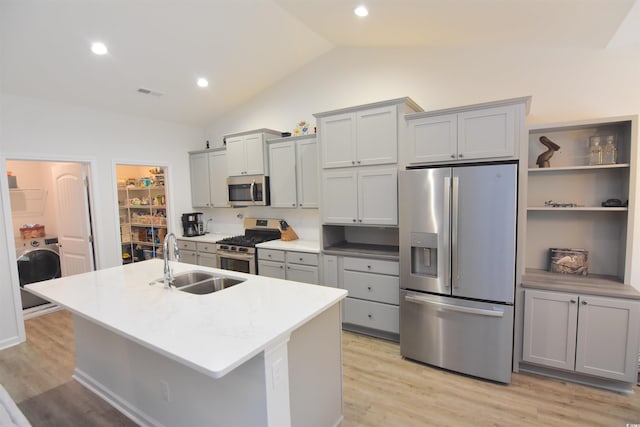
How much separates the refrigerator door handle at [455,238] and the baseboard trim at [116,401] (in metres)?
2.42

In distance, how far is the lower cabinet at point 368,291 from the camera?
10.4 ft

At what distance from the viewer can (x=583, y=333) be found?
7.92 ft

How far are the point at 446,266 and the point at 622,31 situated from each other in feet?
7.56

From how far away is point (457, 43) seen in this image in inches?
125

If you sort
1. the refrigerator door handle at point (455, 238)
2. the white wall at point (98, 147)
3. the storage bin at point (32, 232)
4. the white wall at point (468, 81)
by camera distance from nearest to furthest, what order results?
1. the refrigerator door handle at point (455, 238)
2. the white wall at point (468, 81)
3. the white wall at point (98, 147)
4. the storage bin at point (32, 232)

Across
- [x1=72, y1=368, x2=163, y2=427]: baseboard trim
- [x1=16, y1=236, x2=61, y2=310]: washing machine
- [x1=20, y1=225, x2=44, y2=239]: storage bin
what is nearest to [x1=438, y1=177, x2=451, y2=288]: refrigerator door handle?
[x1=72, y1=368, x2=163, y2=427]: baseboard trim

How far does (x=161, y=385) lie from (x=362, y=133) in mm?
2689

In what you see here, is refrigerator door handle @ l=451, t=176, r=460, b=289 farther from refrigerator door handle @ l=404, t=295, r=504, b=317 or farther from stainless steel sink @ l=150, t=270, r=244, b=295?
stainless steel sink @ l=150, t=270, r=244, b=295

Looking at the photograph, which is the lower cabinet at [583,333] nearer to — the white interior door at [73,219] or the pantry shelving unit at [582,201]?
the pantry shelving unit at [582,201]

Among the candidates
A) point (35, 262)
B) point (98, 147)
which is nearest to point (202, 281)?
point (98, 147)

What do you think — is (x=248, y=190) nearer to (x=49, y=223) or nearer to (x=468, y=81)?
(x=468, y=81)

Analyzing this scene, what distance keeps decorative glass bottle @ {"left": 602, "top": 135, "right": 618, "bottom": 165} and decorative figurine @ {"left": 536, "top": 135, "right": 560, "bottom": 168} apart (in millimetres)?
314

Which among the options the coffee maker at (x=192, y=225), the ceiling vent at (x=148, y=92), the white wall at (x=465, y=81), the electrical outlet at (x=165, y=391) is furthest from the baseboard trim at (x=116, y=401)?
the white wall at (x=465, y=81)

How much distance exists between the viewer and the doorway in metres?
4.29
